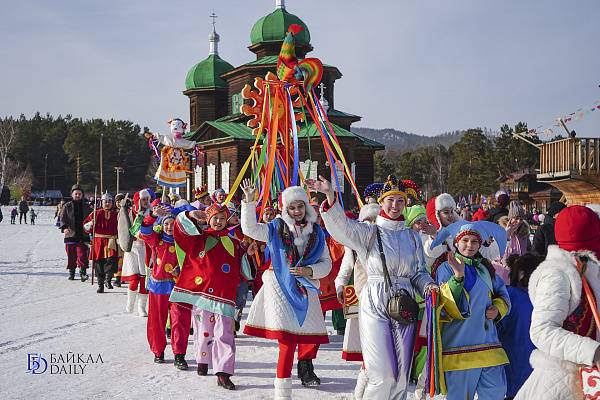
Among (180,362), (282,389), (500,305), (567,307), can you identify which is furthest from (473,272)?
(180,362)

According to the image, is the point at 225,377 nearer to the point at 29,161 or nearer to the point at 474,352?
the point at 474,352

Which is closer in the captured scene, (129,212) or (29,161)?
(129,212)

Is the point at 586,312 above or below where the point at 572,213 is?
below

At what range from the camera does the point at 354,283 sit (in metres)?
5.79

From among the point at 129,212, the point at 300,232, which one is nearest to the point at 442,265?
the point at 300,232

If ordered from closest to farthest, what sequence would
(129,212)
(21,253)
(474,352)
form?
(474,352) < (129,212) < (21,253)

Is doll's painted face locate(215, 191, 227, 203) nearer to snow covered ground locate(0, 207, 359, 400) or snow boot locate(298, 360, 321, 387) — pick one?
snow covered ground locate(0, 207, 359, 400)

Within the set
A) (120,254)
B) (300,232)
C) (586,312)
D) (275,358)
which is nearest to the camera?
(586,312)

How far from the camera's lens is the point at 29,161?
254ft

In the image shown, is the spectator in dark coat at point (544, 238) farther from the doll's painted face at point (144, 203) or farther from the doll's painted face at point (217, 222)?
the doll's painted face at point (144, 203)

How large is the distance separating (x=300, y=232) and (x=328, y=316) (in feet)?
17.0

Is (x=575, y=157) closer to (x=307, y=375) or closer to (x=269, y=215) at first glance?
(x=269, y=215)

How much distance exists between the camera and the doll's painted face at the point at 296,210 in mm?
5477

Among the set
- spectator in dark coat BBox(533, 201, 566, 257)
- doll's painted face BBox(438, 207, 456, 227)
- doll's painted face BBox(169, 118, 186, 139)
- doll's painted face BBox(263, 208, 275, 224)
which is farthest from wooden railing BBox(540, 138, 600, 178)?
doll's painted face BBox(438, 207, 456, 227)
